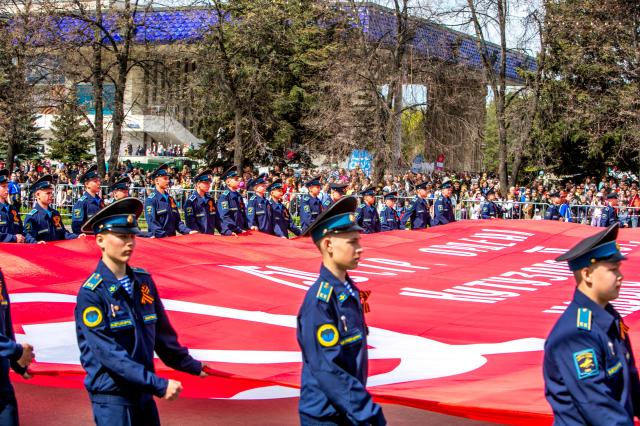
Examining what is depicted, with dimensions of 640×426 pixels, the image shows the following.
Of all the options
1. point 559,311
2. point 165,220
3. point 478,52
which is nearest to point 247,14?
point 478,52

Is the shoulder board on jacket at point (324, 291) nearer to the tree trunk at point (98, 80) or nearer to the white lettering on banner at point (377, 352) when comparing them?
the white lettering on banner at point (377, 352)

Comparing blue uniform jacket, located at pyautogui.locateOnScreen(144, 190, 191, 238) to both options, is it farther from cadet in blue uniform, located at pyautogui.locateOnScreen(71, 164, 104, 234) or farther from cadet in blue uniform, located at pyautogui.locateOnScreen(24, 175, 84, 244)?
cadet in blue uniform, located at pyautogui.locateOnScreen(24, 175, 84, 244)

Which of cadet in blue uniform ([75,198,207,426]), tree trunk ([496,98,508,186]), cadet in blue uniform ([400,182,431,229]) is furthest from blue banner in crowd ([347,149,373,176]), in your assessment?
cadet in blue uniform ([75,198,207,426])

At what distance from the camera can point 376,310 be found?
9.61 metres

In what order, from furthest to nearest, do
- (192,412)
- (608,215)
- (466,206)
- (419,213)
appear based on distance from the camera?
(466,206), (608,215), (419,213), (192,412)

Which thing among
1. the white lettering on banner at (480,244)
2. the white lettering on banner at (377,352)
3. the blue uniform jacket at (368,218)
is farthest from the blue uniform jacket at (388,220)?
the white lettering on banner at (377,352)

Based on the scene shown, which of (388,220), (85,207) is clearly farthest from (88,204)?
(388,220)

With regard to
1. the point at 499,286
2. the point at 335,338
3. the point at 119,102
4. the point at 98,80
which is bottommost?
the point at 499,286

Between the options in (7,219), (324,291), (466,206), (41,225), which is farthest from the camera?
(466,206)

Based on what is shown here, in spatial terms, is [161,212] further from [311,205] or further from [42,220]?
[311,205]

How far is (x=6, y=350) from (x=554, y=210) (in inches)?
770

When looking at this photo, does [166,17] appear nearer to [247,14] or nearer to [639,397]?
[247,14]

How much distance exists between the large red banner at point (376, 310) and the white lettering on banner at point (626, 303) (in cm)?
2

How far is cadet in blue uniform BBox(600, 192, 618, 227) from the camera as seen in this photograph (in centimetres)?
2234
